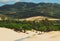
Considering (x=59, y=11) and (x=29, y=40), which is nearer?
(x=29, y=40)

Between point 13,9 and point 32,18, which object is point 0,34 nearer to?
point 32,18

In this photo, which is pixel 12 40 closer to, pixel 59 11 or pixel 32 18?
pixel 32 18

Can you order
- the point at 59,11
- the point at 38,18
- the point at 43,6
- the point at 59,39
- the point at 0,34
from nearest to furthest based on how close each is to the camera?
1. the point at 59,39
2. the point at 0,34
3. the point at 38,18
4. the point at 59,11
5. the point at 43,6

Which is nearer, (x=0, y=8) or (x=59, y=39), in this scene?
(x=59, y=39)

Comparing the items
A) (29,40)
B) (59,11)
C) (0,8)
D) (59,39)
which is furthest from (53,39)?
(59,11)

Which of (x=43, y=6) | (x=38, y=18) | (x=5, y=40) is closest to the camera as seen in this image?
(x=5, y=40)

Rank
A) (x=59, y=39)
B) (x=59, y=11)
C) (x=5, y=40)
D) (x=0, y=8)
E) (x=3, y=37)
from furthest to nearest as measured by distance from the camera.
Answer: (x=59, y=11), (x=0, y=8), (x=3, y=37), (x=5, y=40), (x=59, y=39)

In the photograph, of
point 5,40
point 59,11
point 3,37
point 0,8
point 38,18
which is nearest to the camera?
point 5,40

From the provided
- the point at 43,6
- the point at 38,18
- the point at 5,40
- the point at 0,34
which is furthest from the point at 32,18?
the point at 43,6
